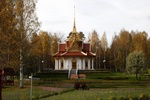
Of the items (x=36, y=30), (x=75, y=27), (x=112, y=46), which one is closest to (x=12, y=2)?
(x=36, y=30)

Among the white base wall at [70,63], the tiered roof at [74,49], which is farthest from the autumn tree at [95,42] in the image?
the white base wall at [70,63]

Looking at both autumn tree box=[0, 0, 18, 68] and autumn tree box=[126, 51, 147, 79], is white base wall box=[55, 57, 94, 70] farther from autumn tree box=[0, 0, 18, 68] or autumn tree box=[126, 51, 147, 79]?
autumn tree box=[0, 0, 18, 68]

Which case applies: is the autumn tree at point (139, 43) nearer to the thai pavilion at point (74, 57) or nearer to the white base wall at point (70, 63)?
the thai pavilion at point (74, 57)

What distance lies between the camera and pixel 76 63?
56125mm

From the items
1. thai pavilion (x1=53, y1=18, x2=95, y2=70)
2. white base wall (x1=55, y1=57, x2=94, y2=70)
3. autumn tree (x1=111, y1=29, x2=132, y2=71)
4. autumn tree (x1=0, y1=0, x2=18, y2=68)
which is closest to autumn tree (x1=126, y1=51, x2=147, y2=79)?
thai pavilion (x1=53, y1=18, x2=95, y2=70)

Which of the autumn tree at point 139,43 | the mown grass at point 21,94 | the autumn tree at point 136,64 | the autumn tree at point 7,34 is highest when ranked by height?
the autumn tree at point 139,43

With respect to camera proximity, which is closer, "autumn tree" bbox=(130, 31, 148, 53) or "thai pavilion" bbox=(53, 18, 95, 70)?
"thai pavilion" bbox=(53, 18, 95, 70)

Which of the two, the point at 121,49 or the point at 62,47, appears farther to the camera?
the point at 121,49

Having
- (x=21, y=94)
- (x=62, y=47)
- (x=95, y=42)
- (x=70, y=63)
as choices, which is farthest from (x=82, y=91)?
(x=95, y=42)

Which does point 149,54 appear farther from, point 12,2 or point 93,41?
point 12,2

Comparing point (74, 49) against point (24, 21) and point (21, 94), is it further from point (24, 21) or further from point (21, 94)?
point (21, 94)

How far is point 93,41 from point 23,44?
47.3m

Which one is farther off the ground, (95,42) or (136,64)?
(95,42)

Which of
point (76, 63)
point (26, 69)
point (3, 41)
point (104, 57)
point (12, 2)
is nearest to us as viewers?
point (3, 41)
